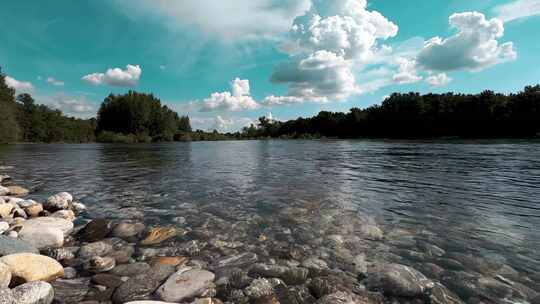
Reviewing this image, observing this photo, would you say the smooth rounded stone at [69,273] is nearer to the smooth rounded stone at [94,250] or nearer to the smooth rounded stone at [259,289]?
the smooth rounded stone at [94,250]

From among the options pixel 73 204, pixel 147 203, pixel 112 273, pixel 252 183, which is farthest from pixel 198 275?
pixel 252 183

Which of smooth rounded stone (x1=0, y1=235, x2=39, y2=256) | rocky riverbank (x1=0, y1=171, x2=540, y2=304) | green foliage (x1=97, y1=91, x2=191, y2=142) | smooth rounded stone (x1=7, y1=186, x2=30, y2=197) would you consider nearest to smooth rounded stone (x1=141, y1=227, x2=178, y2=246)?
rocky riverbank (x1=0, y1=171, x2=540, y2=304)

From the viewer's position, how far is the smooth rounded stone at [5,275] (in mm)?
3229

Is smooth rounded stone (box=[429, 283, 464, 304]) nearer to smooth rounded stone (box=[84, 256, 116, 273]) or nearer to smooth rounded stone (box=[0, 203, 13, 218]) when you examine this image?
smooth rounded stone (box=[84, 256, 116, 273])

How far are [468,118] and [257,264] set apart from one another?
102785mm

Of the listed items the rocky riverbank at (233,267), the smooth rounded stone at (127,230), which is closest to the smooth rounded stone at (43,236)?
the rocky riverbank at (233,267)

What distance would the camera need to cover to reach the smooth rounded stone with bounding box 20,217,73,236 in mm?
5426

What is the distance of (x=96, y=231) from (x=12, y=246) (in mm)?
1734

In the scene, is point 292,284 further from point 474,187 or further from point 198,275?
point 474,187

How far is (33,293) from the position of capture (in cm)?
310

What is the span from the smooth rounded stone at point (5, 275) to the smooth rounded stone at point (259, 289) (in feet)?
9.61

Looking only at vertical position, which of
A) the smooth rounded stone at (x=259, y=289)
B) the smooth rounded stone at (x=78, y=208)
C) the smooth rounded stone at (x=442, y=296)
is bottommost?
the smooth rounded stone at (x=442, y=296)

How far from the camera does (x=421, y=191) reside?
9758 mm

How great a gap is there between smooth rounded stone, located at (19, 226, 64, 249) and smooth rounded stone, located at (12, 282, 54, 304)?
2.22 metres
